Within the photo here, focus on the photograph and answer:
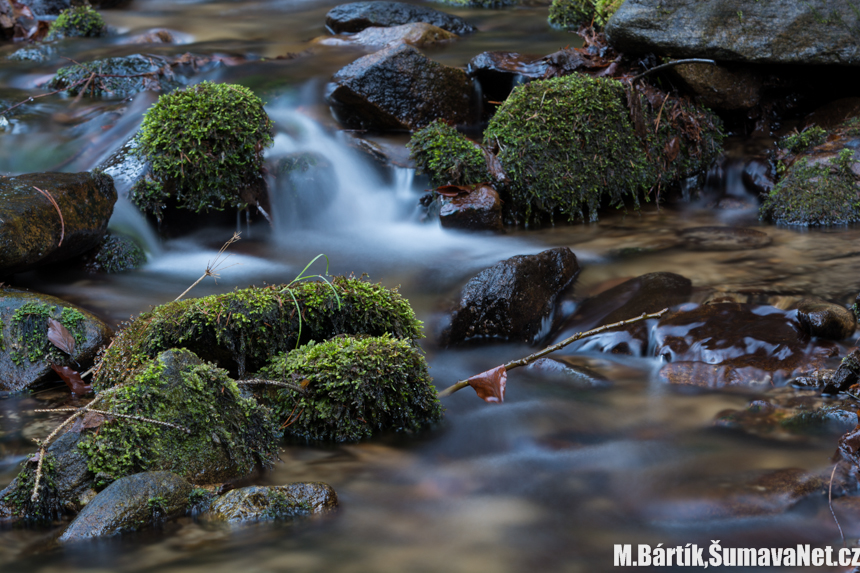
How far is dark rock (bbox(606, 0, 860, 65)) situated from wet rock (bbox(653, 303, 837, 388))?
3369 mm

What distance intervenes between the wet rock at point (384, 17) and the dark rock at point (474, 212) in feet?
17.9

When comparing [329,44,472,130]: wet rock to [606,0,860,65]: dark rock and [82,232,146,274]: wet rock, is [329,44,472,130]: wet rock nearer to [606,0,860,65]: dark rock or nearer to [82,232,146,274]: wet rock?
[606,0,860,65]: dark rock

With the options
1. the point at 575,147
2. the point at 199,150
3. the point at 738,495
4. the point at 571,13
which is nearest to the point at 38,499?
the point at 738,495

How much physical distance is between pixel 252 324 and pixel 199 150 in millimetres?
2968

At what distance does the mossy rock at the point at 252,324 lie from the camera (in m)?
3.53

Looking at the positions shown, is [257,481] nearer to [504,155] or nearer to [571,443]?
[571,443]

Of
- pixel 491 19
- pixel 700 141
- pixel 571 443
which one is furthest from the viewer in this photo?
pixel 491 19

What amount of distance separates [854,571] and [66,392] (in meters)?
3.80

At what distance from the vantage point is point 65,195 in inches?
202

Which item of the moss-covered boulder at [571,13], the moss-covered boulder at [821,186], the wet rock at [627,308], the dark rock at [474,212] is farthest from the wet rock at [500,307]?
the moss-covered boulder at [571,13]

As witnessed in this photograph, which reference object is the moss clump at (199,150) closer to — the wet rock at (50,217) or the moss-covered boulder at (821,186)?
the wet rock at (50,217)

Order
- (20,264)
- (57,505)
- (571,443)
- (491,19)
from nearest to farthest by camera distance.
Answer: (57,505) → (571,443) → (20,264) → (491,19)

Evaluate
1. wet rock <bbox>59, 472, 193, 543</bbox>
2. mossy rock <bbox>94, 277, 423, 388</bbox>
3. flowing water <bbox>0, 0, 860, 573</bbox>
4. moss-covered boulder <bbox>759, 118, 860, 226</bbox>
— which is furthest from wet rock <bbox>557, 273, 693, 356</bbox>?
wet rock <bbox>59, 472, 193, 543</bbox>

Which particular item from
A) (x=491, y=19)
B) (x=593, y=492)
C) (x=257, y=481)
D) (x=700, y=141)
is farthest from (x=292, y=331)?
(x=491, y=19)
